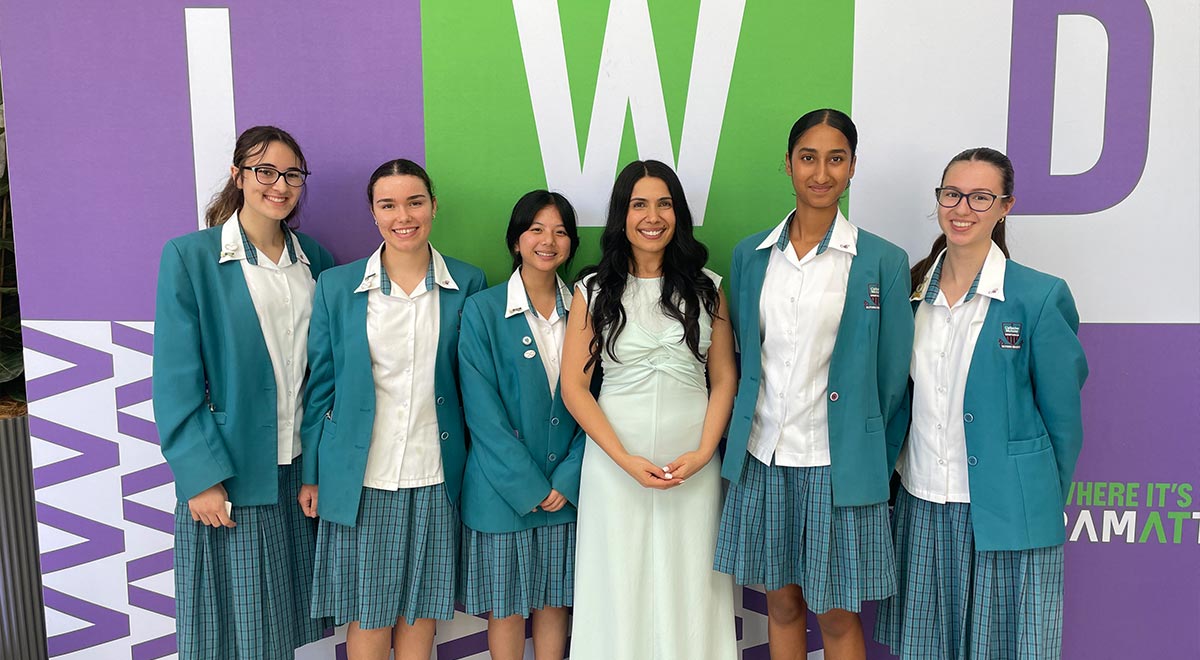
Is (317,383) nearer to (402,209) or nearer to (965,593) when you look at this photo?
(402,209)

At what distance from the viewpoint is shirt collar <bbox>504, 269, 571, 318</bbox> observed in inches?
90.7

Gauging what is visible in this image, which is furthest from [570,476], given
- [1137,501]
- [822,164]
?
[1137,501]

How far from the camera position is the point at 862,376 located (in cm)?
209

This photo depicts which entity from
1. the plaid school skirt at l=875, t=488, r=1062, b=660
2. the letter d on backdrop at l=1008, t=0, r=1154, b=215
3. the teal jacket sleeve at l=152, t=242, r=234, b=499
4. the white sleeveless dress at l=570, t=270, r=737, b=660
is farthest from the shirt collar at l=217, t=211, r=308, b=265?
the letter d on backdrop at l=1008, t=0, r=1154, b=215

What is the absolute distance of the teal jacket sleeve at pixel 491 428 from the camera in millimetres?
2250

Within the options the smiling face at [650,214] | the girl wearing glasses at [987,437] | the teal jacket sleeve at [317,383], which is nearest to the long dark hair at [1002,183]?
the girl wearing glasses at [987,437]

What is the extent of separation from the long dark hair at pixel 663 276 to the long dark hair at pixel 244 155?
3.04 ft

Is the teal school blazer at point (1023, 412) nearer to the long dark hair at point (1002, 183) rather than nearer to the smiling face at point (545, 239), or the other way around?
the long dark hair at point (1002, 183)

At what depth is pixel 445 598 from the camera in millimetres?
2326

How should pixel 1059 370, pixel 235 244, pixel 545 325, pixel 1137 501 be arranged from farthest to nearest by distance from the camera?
pixel 1137 501
pixel 545 325
pixel 235 244
pixel 1059 370

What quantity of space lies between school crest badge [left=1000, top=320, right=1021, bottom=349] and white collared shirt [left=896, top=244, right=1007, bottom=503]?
0.20 ft

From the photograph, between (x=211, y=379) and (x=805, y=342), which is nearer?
(x=805, y=342)

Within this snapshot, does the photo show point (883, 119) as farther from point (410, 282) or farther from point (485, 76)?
point (410, 282)

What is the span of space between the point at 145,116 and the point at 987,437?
2.73 metres
